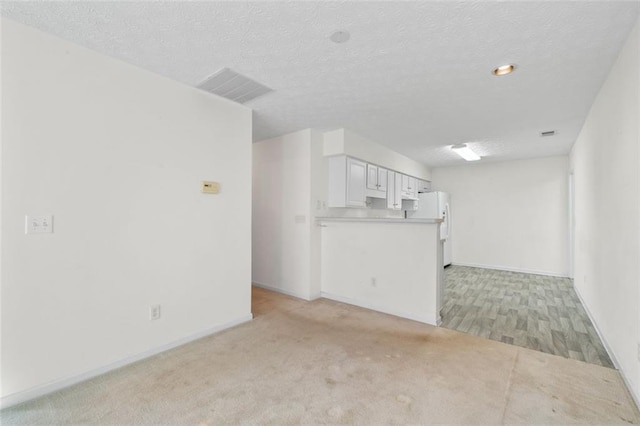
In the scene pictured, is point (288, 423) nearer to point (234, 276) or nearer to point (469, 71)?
point (234, 276)

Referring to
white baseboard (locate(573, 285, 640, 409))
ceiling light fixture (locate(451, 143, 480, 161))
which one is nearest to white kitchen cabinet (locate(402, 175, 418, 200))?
ceiling light fixture (locate(451, 143, 480, 161))

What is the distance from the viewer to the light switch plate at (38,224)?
1833 mm

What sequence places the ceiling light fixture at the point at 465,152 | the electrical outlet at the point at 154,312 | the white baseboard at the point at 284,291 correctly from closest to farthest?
the electrical outlet at the point at 154,312, the white baseboard at the point at 284,291, the ceiling light fixture at the point at 465,152

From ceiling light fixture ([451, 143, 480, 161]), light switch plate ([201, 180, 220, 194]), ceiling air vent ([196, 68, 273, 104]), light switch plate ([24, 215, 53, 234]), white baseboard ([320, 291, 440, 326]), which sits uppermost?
ceiling air vent ([196, 68, 273, 104])

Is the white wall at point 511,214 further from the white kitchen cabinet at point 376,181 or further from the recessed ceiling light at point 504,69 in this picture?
the recessed ceiling light at point 504,69

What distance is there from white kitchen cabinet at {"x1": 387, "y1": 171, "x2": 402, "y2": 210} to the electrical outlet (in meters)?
3.94

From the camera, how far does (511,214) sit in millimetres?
6113

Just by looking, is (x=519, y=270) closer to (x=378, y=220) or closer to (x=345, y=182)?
(x=378, y=220)

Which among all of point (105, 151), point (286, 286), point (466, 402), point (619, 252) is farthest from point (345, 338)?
point (105, 151)

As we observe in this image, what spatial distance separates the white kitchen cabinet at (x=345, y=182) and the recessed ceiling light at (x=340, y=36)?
2.21m

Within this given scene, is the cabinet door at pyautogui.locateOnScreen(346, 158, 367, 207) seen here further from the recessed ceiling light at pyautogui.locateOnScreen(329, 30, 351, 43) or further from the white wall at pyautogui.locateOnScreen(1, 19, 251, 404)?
the recessed ceiling light at pyautogui.locateOnScreen(329, 30, 351, 43)

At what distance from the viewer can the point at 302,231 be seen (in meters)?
4.04

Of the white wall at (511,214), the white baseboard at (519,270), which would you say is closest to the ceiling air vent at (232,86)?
the white wall at (511,214)

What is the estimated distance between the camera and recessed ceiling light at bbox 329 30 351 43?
1.88 metres
